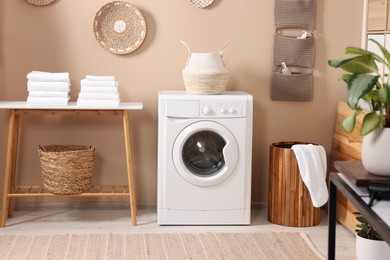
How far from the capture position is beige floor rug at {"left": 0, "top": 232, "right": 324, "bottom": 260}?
3758mm

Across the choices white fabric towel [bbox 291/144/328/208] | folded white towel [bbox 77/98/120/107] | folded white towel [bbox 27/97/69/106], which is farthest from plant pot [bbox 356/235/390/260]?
folded white towel [bbox 27/97/69/106]

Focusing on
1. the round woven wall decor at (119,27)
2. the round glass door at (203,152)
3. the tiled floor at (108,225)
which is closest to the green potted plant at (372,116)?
the tiled floor at (108,225)

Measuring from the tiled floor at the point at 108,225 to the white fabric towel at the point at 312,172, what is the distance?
22 cm

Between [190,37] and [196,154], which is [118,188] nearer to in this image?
[196,154]

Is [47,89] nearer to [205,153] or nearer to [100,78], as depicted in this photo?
[100,78]

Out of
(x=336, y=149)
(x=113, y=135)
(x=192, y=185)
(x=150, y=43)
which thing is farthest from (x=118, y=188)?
(x=336, y=149)

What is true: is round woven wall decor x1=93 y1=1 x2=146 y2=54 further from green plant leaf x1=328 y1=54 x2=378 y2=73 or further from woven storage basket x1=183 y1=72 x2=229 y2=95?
green plant leaf x1=328 y1=54 x2=378 y2=73

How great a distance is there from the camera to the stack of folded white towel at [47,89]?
4227 mm

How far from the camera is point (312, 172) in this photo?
169 inches

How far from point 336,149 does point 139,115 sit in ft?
4.39

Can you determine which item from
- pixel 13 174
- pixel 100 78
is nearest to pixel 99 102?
pixel 100 78

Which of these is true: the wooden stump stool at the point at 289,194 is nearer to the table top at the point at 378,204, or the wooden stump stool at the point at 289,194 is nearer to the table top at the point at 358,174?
the table top at the point at 358,174

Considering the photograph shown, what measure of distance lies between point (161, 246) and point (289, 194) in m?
0.94

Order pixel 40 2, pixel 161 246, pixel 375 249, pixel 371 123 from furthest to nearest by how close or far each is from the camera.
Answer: pixel 40 2, pixel 161 246, pixel 375 249, pixel 371 123
